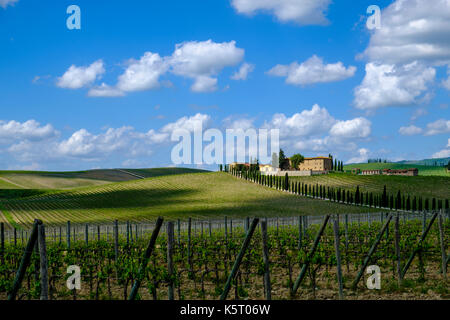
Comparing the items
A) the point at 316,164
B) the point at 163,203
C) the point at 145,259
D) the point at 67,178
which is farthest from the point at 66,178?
the point at 145,259

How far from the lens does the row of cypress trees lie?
74.8 metres

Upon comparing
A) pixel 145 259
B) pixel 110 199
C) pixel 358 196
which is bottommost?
pixel 110 199

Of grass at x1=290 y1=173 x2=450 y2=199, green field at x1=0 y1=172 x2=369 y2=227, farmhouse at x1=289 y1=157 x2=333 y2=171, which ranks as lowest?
green field at x1=0 y1=172 x2=369 y2=227

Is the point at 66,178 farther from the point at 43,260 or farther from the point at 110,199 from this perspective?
the point at 43,260

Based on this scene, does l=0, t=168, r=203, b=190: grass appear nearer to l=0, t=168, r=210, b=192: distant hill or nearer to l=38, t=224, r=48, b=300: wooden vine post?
l=0, t=168, r=210, b=192: distant hill

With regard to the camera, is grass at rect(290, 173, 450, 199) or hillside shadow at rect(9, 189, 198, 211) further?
grass at rect(290, 173, 450, 199)

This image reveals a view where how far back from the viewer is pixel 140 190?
316 ft

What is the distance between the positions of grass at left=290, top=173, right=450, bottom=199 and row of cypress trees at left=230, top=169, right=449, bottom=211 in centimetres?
341

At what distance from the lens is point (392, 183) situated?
316 ft

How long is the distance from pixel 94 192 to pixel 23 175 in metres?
50.5

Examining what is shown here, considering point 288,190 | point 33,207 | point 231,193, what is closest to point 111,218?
point 33,207

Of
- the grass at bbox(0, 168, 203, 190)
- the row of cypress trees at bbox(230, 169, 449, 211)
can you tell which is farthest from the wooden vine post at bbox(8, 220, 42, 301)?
the grass at bbox(0, 168, 203, 190)

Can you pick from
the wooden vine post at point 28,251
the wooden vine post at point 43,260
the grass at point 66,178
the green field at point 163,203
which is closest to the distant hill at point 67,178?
the grass at point 66,178

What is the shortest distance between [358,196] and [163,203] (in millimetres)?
33120
